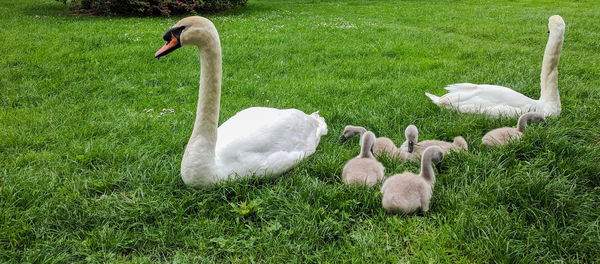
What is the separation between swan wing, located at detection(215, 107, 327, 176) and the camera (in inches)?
131

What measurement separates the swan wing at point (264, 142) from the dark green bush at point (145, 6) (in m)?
11.4

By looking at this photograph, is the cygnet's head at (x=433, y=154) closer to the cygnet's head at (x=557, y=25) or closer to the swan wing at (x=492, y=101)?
the swan wing at (x=492, y=101)

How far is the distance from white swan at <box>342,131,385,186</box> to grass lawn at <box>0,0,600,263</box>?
12cm

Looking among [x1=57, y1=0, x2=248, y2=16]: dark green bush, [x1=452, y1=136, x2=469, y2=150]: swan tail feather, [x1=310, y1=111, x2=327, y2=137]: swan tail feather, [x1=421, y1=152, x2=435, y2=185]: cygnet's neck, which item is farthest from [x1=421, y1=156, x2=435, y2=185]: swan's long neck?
[x1=57, y1=0, x2=248, y2=16]: dark green bush

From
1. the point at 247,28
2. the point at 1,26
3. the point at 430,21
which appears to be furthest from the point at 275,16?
the point at 1,26

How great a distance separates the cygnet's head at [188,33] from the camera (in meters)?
2.91

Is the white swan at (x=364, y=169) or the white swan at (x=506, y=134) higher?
the white swan at (x=506, y=134)

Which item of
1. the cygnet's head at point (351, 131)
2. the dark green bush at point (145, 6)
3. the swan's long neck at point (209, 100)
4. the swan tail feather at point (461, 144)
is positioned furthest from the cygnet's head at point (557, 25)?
the dark green bush at point (145, 6)

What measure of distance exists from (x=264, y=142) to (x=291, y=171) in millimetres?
407

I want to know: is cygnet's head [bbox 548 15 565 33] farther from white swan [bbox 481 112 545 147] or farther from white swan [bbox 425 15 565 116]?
white swan [bbox 481 112 545 147]

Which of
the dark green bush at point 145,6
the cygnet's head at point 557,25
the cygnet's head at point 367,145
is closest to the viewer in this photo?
the cygnet's head at point 367,145

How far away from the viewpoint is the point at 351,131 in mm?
4238

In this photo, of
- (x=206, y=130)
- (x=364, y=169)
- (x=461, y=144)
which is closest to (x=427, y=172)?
(x=364, y=169)

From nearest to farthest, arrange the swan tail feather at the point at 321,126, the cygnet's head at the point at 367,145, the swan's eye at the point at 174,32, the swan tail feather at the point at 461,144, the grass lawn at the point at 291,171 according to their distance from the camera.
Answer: the grass lawn at the point at 291,171 → the swan's eye at the point at 174,32 → the cygnet's head at the point at 367,145 → the swan tail feather at the point at 461,144 → the swan tail feather at the point at 321,126
